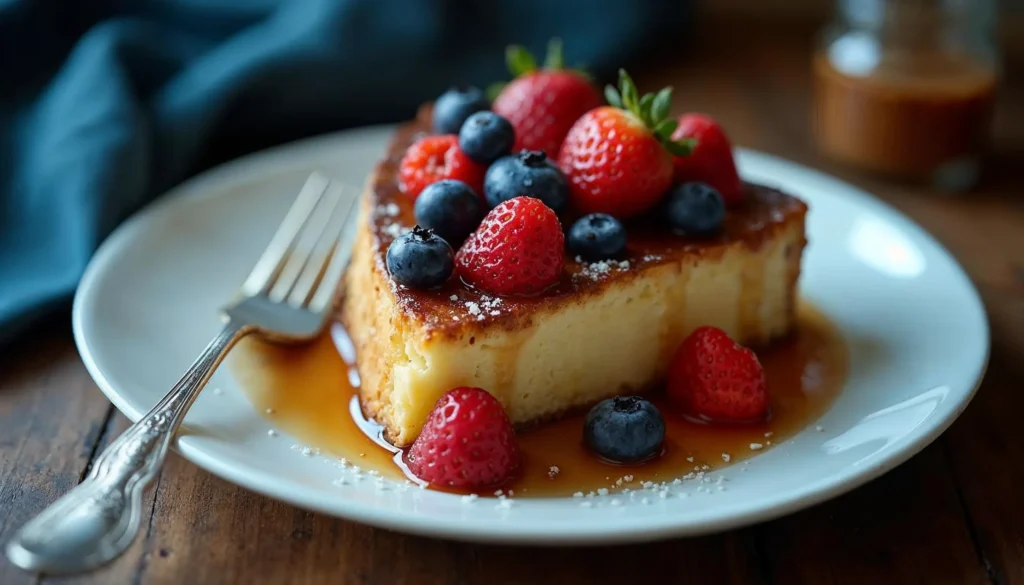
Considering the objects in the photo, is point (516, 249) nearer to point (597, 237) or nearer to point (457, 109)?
point (597, 237)

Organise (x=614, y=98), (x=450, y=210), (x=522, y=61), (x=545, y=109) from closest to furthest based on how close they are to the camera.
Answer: (x=450, y=210)
(x=614, y=98)
(x=545, y=109)
(x=522, y=61)

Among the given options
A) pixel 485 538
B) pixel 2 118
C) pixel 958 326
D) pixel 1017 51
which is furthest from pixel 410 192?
pixel 1017 51

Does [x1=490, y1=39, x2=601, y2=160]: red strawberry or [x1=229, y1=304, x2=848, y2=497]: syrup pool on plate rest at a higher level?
[x1=490, y1=39, x2=601, y2=160]: red strawberry

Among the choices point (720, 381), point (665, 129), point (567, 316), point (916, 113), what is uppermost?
point (665, 129)

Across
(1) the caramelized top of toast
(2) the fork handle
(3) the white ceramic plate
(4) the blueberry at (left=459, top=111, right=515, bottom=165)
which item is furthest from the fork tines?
(2) the fork handle

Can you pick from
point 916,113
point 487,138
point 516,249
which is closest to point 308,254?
point 487,138

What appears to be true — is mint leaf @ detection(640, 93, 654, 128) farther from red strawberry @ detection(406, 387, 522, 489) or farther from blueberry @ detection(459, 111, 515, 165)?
red strawberry @ detection(406, 387, 522, 489)

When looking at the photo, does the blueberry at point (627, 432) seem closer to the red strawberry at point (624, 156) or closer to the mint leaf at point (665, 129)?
the red strawberry at point (624, 156)
